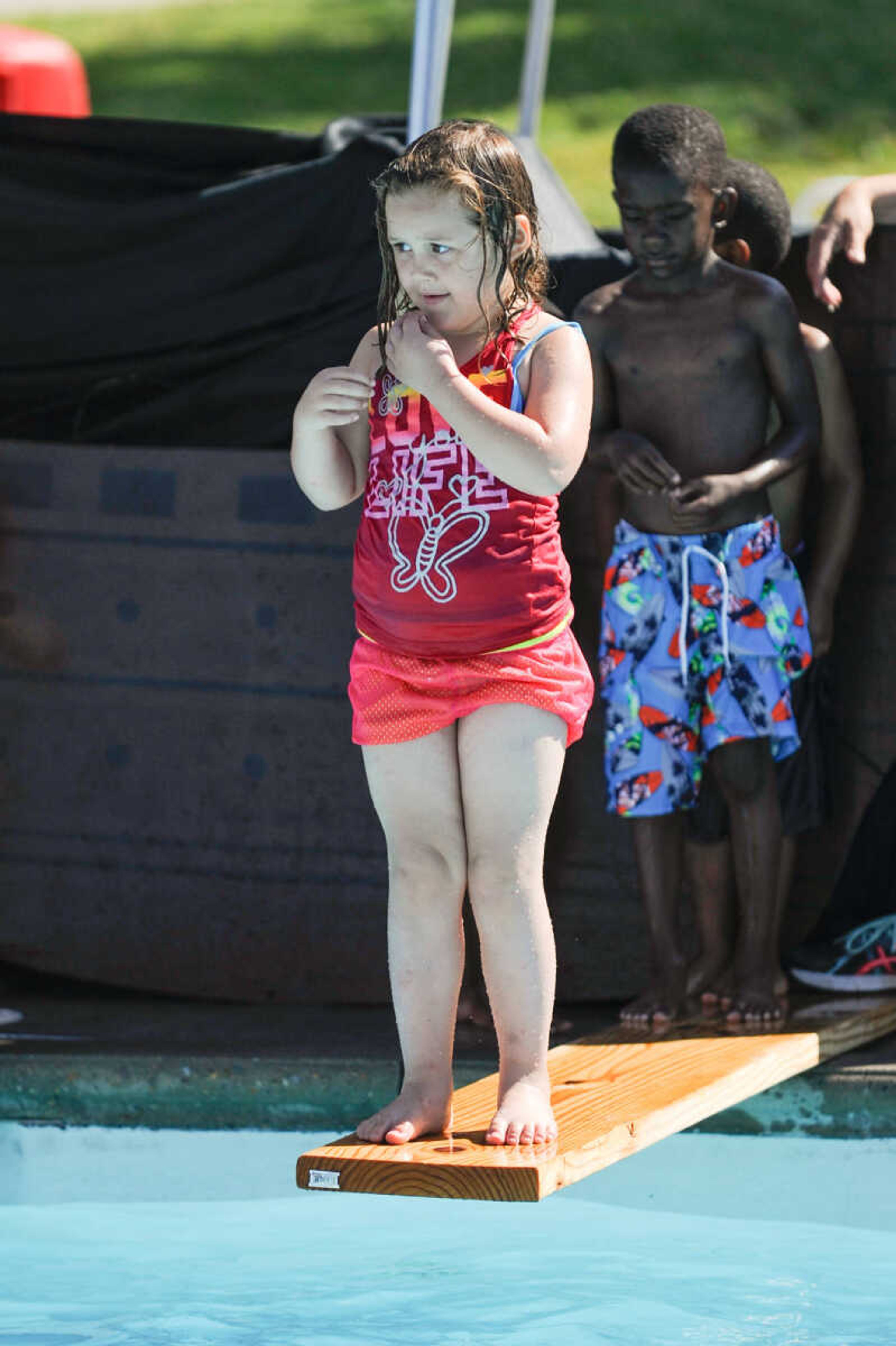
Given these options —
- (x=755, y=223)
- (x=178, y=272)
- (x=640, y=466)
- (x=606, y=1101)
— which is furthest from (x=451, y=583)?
(x=178, y=272)

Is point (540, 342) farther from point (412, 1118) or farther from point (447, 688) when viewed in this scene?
point (412, 1118)

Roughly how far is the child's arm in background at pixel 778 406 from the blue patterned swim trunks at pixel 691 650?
0.11 m

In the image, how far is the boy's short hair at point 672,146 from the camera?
3.95 meters

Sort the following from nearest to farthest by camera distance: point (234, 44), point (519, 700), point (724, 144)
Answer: point (519, 700), point (724, 144), point (234, 44)

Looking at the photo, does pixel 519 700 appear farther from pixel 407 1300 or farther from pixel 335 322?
pixel 335 322

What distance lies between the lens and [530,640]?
10.1ft

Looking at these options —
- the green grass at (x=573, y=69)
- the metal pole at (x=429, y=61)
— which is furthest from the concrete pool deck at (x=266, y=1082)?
the green grass at (x=573, y=69)

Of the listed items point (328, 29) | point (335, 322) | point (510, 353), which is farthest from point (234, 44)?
point (510, 353)

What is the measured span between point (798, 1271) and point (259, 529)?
6.86 feet

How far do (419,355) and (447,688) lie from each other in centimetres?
51

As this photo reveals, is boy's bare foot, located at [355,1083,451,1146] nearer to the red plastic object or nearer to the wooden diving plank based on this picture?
the wooden diving plank

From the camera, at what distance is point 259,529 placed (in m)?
4.66

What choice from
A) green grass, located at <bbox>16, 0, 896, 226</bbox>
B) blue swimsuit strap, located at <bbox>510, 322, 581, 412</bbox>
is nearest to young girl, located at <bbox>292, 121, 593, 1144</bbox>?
blue swimsuit strap, located at <bbox>510, 322, 581, 412</bbox>

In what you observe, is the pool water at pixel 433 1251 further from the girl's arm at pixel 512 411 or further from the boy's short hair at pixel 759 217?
the boy's short hair at pixel 759 217
